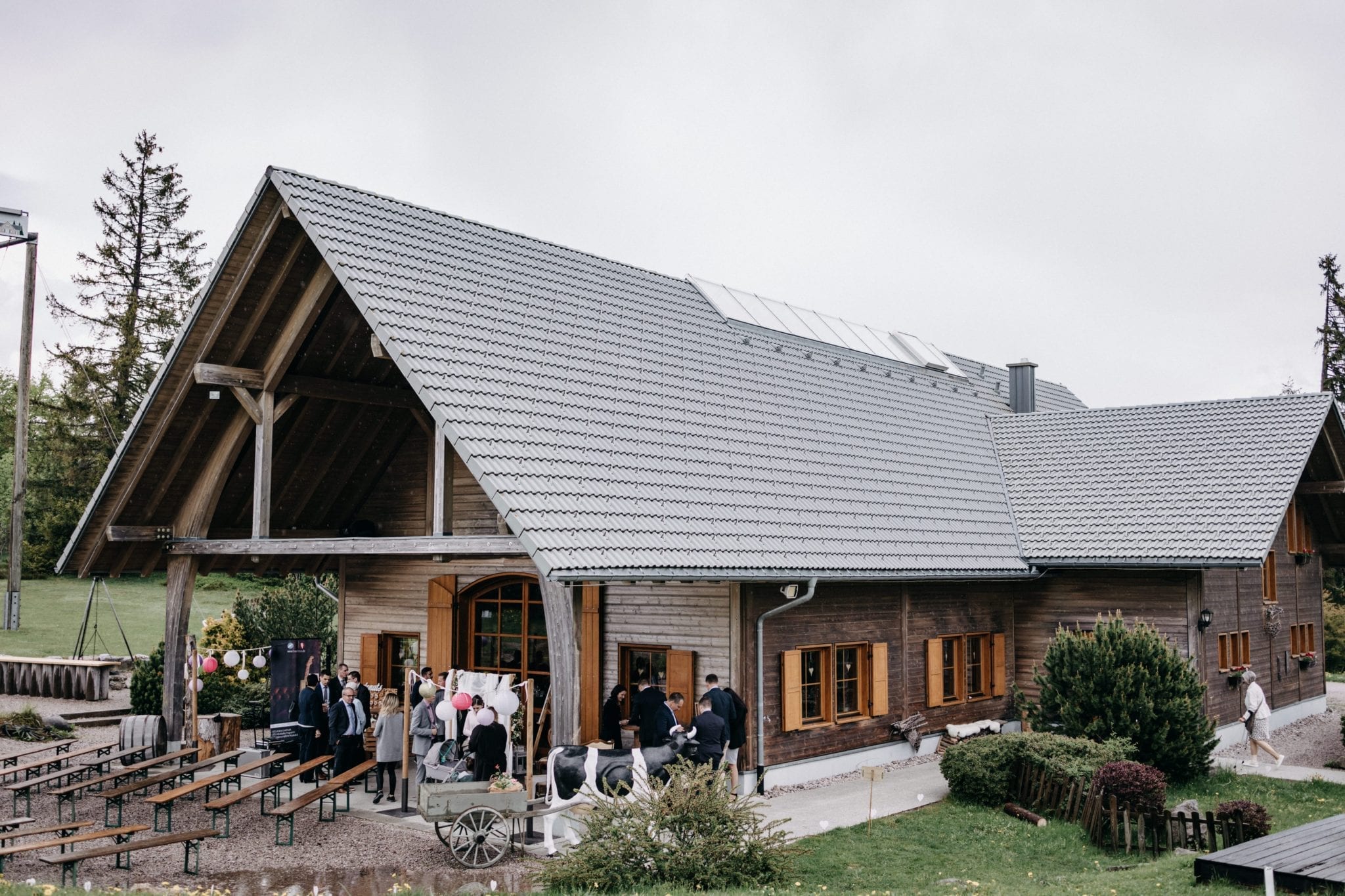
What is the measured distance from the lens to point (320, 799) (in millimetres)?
12125

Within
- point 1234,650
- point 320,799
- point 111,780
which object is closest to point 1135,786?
point 320,799

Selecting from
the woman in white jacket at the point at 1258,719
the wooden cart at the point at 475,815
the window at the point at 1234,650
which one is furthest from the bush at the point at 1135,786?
the window at the point at 1234,650

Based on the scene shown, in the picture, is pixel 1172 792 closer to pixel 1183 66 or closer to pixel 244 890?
pixel 244 890

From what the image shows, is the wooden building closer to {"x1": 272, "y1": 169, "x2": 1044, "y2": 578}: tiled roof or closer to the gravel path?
{"x1": 272, "y1": 169, "x2": 1044, "y2": 578}: tiled roof

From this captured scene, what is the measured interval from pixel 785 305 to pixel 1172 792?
429 inches

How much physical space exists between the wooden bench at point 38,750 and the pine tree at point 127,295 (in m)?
22.8

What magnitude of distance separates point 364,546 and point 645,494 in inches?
121

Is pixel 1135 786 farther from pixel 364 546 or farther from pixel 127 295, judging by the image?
pixel 127 295

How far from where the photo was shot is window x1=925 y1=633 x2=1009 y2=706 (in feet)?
55.3

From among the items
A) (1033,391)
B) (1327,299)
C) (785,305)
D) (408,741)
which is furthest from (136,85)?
(1327,299)

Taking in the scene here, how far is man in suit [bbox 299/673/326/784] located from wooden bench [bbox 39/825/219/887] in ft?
9.01

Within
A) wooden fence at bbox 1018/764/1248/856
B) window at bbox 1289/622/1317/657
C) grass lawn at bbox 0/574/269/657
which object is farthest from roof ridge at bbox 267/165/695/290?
grass lawn at bbox 0/574/269/657

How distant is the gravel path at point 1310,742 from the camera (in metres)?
17.0

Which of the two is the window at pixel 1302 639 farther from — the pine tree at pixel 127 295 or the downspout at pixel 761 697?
the pine tree at pixel 127 295
